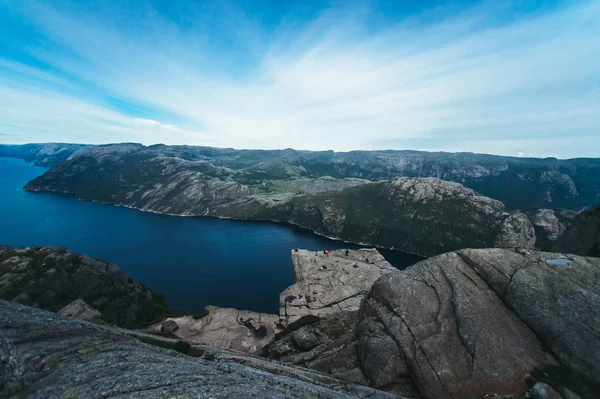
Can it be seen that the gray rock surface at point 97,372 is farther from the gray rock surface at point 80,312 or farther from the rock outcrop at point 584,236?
the rock outcrop at point 584,236

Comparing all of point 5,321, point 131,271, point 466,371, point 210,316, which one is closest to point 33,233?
point 131,271

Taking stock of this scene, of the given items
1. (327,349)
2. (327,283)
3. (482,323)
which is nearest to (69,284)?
(327,349)

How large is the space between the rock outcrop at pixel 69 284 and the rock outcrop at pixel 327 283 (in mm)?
42351

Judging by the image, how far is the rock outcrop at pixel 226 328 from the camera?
178ft

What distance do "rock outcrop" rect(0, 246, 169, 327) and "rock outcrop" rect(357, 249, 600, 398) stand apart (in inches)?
2653

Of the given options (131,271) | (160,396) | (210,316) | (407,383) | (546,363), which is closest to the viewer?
(160,396)

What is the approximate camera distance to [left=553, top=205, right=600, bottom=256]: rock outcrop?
60.6m

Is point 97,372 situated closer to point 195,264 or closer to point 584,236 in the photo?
point 584,236

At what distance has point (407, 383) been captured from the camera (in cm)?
2417

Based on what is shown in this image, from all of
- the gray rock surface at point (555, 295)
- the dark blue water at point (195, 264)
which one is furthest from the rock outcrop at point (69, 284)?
the gray rock surface at point (555, 295)

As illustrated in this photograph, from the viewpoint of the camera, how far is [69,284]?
68875mm

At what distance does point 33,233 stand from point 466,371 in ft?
908

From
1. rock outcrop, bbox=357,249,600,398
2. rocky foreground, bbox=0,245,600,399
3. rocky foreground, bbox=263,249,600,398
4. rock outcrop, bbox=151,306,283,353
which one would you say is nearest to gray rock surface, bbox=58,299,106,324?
rock outcrop, bbox=151,306,283,353

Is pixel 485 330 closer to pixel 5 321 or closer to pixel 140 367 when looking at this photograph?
pixel 140 367
